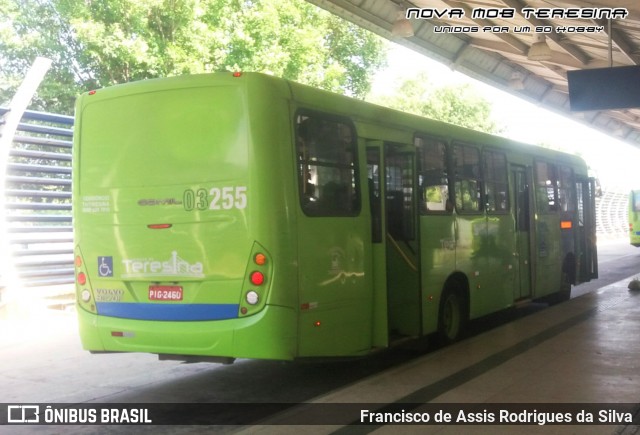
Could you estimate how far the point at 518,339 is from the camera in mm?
9234

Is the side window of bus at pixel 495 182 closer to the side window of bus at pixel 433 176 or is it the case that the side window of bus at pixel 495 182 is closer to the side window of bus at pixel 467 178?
the side window of bus at pixel 467 178

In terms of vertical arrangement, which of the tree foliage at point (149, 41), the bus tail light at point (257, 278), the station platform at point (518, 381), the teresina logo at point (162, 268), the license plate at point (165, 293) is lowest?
the station platform at point (518, 381)

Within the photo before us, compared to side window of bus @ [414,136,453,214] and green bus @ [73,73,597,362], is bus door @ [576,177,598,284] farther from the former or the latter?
green bus @ [73,73,597,362]

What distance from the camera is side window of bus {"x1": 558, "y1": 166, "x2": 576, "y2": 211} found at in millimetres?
13852

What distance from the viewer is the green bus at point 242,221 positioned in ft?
20.7

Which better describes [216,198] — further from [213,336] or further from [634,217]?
[634,217]

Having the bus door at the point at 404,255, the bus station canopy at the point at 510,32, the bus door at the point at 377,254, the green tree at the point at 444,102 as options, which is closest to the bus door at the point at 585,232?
the bus station canopy at the point at 510,32

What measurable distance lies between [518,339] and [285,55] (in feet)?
52.2

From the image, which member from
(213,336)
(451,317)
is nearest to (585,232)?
(451,317)

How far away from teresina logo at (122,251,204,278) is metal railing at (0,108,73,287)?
23.2 feet

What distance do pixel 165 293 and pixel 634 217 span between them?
3003cm

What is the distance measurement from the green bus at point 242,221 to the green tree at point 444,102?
28.0m

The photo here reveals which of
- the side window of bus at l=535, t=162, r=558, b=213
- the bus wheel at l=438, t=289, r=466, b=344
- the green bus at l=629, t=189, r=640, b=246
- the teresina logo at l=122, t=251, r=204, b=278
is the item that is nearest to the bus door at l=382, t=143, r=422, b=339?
the bus wheel at l=438, t=289, r=466, b=344

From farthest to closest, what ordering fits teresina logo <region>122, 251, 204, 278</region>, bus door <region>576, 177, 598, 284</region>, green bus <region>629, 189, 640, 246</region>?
green bus <region>629, 189, 640, 246</region>, bus door <region>576, 177, 598, 284</region>, teresina logo <region>122, 251, 204, 278</region>
